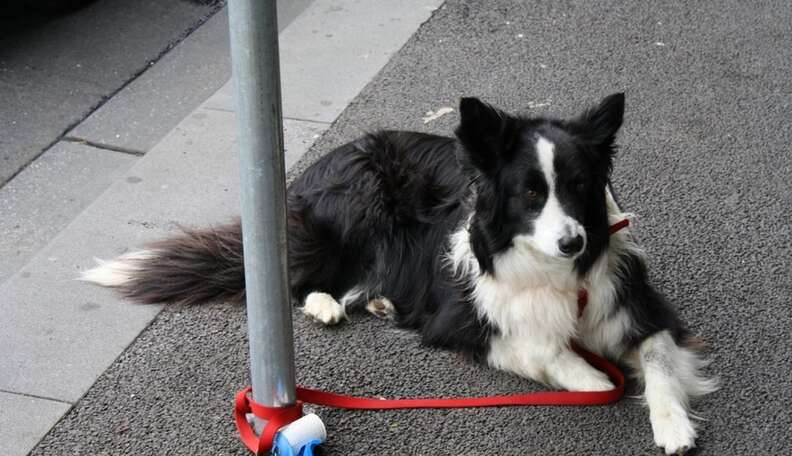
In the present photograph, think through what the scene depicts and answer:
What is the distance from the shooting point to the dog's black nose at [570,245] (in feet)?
10.3

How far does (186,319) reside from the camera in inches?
156

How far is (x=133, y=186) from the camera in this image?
4.86m

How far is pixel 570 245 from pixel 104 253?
2149 mm

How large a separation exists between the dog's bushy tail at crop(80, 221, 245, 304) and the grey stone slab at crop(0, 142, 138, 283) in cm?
50

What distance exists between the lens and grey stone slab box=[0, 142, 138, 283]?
4500mm

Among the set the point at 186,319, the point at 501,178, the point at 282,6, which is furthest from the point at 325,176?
the point at 282,6

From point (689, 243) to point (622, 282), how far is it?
957mm

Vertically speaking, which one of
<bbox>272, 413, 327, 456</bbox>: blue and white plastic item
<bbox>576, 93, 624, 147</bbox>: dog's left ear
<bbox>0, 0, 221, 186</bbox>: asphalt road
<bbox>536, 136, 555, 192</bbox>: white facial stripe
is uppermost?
<bbox>576, 93, 624, 147</bbox>: dog's left ear

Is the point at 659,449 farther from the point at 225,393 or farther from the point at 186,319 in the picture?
the point at 186,319

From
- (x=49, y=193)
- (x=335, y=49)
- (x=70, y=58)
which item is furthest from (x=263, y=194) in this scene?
(x=70, y=58)

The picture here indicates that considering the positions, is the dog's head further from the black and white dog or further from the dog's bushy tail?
the dog's bushy tail

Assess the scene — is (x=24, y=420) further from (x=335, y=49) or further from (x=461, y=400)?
(x=335, y=49)

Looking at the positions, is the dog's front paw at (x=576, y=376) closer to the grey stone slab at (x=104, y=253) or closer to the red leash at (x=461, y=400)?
the red leash at (x=461, y=400)

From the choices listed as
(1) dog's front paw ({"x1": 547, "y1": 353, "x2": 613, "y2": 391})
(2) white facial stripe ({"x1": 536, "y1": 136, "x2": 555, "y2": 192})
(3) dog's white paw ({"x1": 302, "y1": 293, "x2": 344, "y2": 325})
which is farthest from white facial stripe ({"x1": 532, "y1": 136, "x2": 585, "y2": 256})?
(3) dog's white paw ({"x1": 302, "y1": 293, "x2": 344, "y2": 325})
